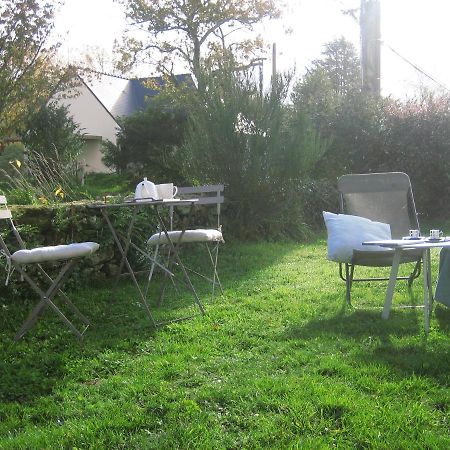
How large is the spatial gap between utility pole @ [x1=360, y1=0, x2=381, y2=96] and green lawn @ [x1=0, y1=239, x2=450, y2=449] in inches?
338

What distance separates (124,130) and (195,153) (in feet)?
16.8

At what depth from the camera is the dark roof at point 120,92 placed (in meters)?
25.3

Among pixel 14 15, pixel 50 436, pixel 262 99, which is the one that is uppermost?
pixel 14 15

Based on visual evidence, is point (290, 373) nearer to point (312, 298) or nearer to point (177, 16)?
point (312, 298)

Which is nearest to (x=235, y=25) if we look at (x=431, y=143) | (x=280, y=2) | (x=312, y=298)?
(x=280, y=2)

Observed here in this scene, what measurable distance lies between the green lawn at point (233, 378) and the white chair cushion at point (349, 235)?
472mm

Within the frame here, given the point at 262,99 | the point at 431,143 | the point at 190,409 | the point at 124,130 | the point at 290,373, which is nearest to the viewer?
the point at 190,409

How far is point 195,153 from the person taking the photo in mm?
8883

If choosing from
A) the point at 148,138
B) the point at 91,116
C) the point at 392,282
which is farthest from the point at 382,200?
the point at 91,116

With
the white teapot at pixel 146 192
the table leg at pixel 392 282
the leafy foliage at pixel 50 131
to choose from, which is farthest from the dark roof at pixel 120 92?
the table leg at pixel 392 282

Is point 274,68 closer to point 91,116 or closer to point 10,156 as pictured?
point 10,156

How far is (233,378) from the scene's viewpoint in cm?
331

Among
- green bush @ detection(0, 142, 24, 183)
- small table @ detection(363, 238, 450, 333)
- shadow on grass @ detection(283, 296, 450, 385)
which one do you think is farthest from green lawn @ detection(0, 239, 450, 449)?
green bush @ detection(0, 142, 24, 183)

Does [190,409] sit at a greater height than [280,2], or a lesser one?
lesser
